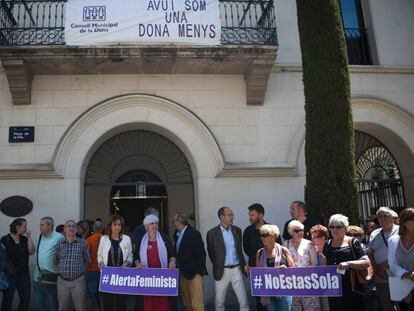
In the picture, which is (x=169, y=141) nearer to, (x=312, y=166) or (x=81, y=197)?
(x=81, y=197)

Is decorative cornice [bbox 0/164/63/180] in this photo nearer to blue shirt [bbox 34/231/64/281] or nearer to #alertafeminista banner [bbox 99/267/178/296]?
blue shirt [bbox 34/231/64/281]

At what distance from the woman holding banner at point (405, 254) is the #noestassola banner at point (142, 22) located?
5447 millimetres

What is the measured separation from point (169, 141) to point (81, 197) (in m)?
2.36

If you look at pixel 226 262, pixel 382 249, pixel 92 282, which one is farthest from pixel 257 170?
pixel 92 282

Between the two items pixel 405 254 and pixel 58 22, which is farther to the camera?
pixel 58 22

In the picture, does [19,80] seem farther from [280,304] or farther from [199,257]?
[280,304]

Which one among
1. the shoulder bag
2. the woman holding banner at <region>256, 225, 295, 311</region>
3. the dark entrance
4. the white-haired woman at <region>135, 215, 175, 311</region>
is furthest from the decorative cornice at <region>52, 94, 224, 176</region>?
the dark entrance

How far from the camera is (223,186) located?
29.3 ft

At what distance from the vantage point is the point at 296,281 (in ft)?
17.2

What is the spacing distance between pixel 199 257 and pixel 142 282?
3.18 feet

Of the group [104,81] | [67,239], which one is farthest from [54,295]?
[104,81]

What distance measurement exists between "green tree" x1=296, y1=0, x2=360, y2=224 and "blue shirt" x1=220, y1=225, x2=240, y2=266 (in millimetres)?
1587

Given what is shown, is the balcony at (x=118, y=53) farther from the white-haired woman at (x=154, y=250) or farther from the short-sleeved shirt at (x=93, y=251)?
the white-haired woman at (x=154, y=250)

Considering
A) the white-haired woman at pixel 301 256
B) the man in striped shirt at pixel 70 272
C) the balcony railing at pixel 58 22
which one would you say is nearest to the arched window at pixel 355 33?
the balcony railing at pixel 58 22
